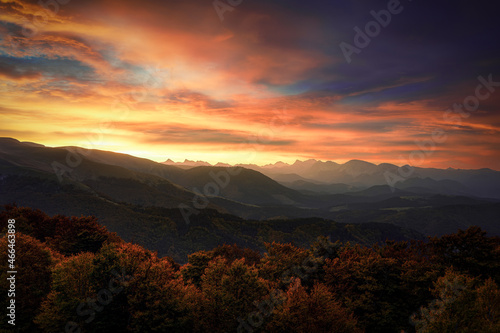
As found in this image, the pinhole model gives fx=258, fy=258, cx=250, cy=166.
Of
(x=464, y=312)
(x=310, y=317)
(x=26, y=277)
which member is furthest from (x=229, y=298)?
(x=26, y=277)

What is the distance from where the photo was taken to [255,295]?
3878cm

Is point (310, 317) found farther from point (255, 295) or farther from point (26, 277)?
point (26, 277)

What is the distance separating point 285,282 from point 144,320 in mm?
25557

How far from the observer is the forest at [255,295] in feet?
104

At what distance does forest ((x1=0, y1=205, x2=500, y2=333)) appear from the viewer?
31.6 metres

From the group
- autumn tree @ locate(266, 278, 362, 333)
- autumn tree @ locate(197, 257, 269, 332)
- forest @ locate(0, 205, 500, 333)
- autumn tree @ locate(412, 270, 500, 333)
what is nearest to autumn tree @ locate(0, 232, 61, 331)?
forest @ locate(0, 205, 500, 333)

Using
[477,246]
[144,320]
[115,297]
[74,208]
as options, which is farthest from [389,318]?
[74,208]

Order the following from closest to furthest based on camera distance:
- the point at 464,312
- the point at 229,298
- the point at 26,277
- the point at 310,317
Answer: the point at 464,312 < the point at 310,317 < the point at 229,298 < the point at 26,277

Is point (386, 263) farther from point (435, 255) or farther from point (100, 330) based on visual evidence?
point (100, 330)

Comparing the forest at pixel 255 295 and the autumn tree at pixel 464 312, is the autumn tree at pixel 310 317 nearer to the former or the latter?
the forest at pixel 255 295

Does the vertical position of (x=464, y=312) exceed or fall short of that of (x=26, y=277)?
it exceeds it

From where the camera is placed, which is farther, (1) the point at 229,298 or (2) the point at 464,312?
(1) the point at 229,298

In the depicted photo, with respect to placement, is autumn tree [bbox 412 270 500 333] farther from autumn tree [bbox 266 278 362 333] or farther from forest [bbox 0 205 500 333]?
autumn tree [bbox 266 278 362 333]

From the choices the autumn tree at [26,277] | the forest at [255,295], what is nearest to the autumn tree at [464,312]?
the forest at [255,295]
